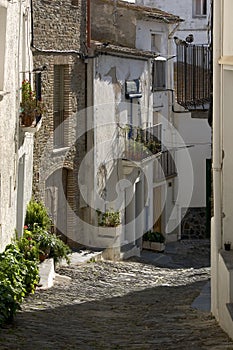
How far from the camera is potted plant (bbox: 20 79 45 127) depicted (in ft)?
53.6

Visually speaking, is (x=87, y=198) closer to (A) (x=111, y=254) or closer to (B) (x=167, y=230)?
(A) (x=111, y=254)

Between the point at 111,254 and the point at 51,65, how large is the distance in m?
5.23

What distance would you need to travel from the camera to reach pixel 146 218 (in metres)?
27.4

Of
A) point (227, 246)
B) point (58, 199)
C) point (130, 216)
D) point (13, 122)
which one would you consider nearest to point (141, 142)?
point (130, 216)

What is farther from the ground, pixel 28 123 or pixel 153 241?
pixel 28 123

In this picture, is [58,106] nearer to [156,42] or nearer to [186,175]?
[156,42]

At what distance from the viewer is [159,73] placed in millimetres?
29578

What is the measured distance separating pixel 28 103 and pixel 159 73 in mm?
13678

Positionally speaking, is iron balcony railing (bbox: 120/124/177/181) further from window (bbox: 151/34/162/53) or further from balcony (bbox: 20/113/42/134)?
balcony (bbox: 20/113/42/134)

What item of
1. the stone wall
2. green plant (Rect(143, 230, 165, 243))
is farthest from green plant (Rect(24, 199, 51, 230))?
the stone wall

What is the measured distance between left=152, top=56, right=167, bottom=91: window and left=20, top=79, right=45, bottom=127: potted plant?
38.7 ft

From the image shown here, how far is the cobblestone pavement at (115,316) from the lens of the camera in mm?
9148

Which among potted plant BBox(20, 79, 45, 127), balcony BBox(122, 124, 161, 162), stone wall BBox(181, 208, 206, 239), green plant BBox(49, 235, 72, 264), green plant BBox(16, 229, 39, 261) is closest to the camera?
green plant BBox(16, 229, 39, 261)

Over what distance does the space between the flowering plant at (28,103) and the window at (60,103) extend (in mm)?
3972
